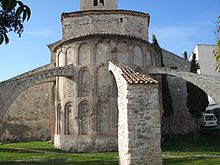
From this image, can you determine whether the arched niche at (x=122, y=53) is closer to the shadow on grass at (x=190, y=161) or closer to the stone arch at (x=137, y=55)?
the stone arch at (x=137, y=55)

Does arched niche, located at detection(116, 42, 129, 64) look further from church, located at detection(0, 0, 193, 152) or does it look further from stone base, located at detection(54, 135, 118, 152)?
stone base, located at detection(54, 135, 118, 152)

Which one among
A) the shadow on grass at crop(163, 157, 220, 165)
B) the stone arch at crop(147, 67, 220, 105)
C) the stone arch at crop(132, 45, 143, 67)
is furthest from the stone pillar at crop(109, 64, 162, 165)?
the stone arch at crop(132, 45, 143, 67)

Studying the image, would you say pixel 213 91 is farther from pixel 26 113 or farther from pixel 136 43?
A: pixel 26 113

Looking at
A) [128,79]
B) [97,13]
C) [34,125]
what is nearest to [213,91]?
[128,79]

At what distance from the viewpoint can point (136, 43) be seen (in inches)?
711

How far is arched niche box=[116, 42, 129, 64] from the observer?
17469 mm

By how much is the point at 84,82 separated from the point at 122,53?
2.87 meters

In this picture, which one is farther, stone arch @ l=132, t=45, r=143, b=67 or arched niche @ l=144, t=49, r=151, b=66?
arched niche @ l=144, t=49, r=151, b=66

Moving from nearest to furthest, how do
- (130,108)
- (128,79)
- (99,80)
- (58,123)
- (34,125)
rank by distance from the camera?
(130,108) → (128,79) → (99,80) → (58,123) → (34,125)

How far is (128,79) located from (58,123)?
29.6ft

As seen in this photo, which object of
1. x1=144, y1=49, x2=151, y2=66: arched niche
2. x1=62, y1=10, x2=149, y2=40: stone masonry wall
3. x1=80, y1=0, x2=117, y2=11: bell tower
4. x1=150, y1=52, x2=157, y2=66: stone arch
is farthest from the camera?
x1=80, y1=0, x2=117, y2=11: bell tower

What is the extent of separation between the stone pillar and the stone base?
6108 mm

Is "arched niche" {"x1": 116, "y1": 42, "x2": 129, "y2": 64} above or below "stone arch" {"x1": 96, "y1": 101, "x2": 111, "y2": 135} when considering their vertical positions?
above

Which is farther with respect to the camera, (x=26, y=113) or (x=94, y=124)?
(x=26, y=113)
